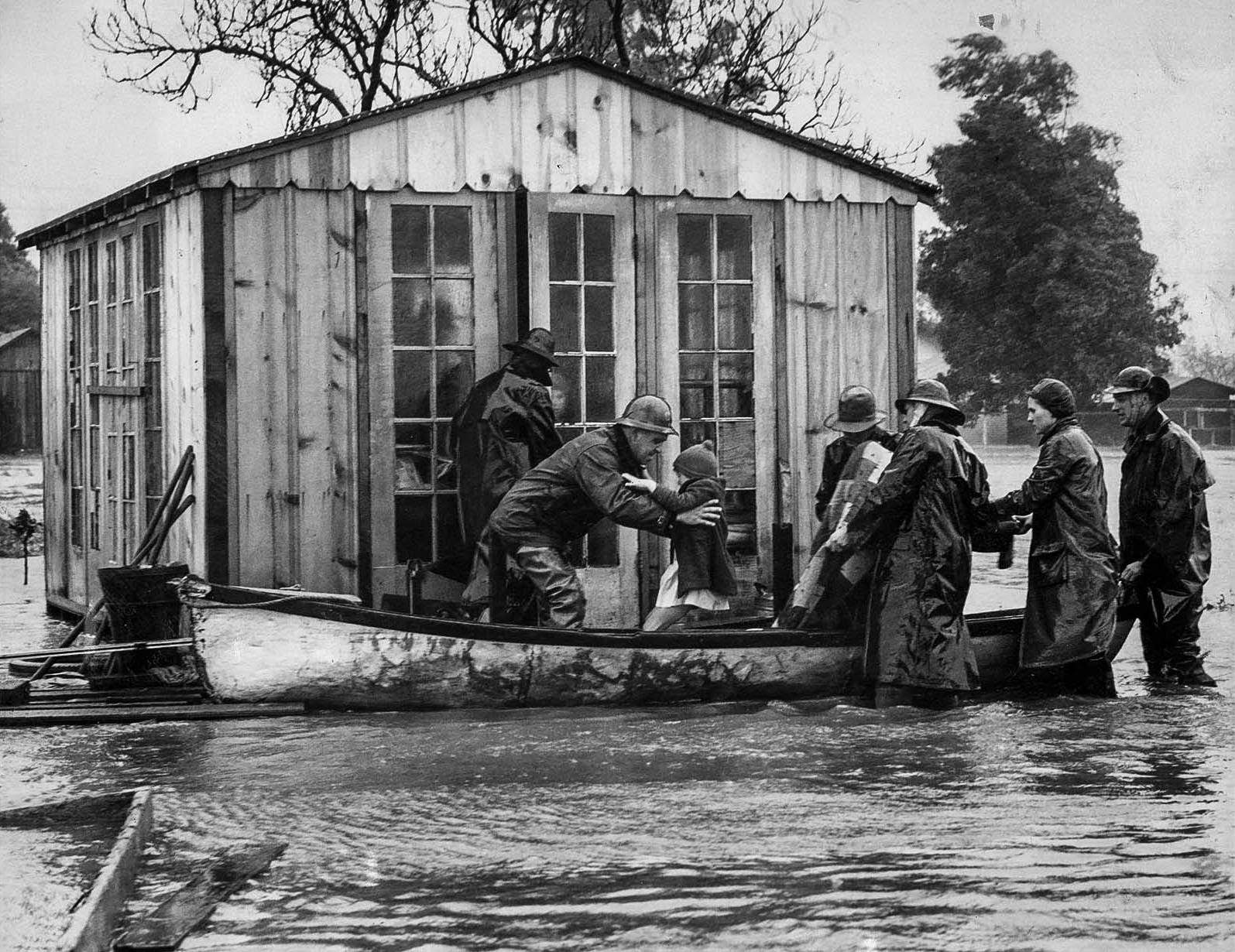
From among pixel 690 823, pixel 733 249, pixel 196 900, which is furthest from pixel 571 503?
pixel 196 900

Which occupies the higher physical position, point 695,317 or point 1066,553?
point 695,317

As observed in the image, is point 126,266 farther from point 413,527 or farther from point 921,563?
point 921,563

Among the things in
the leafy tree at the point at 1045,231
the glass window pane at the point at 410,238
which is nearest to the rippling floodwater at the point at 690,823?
the glass window pane at the point at 410,238

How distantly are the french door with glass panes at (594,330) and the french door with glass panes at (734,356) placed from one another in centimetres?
38

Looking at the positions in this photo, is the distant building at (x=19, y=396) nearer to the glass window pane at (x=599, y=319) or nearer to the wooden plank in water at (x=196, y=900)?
the glass window pane at (x=599, y=319)

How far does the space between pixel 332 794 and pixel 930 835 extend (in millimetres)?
2674

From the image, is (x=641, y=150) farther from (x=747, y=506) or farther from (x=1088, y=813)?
(x=1088, y=813)

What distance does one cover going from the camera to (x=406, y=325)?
10992 millimetres

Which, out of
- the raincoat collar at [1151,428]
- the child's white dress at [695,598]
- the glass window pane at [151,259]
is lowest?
the child's white dress at [695,598]

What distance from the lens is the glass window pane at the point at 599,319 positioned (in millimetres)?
11414

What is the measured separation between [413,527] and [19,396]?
2899 centimetres

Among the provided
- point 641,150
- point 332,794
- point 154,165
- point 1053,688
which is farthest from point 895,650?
point 154,165

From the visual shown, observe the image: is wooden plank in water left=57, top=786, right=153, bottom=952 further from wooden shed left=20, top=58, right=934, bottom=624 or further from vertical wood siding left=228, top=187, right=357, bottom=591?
wooden shed left=20, top=58, right=934, bottom=624

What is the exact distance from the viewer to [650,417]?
9781 millimetres
